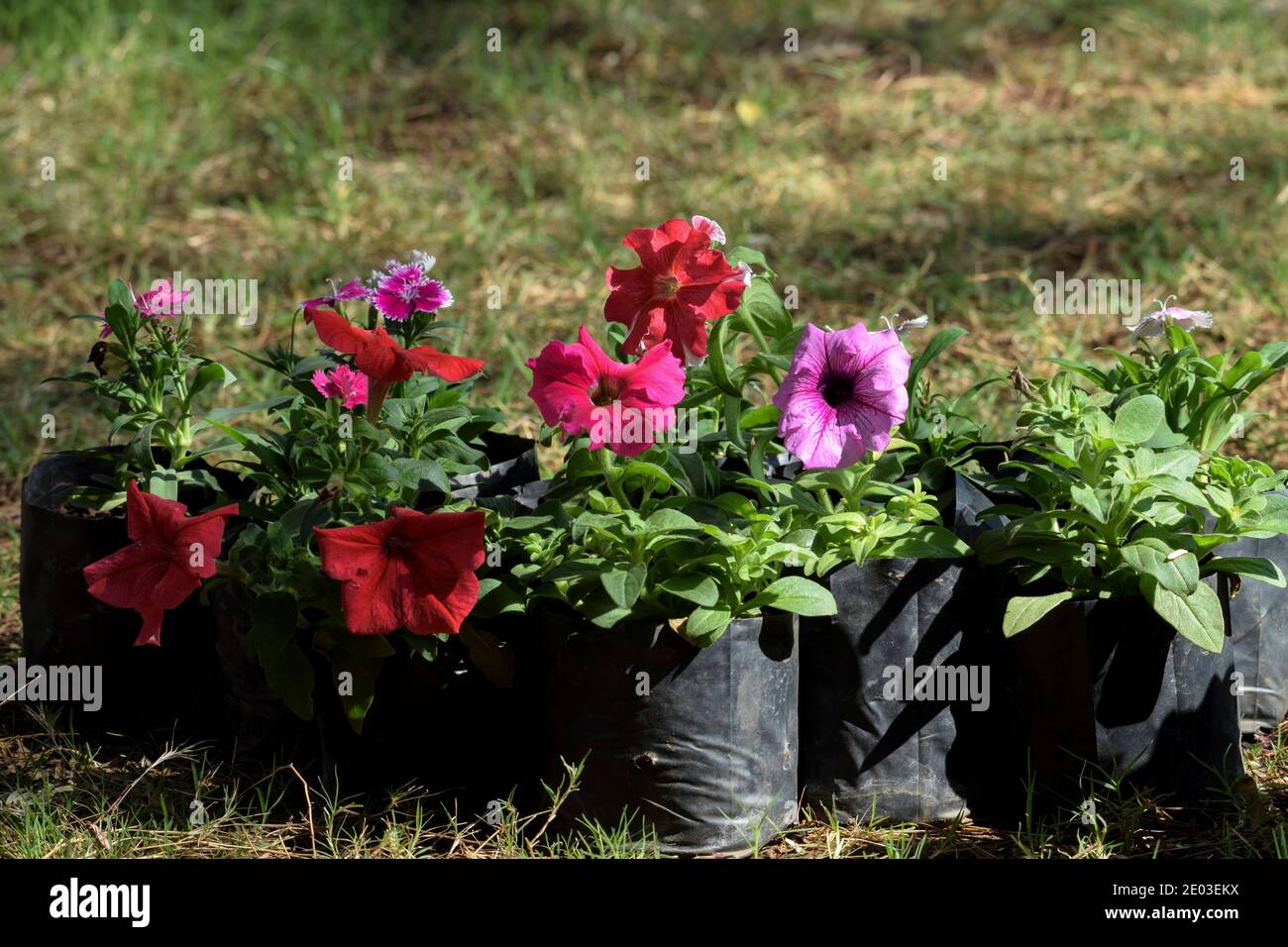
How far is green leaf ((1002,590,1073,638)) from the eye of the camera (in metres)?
2.06

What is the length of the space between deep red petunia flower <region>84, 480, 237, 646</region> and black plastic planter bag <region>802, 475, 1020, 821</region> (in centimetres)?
88

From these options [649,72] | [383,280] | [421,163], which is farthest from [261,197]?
[383,280]

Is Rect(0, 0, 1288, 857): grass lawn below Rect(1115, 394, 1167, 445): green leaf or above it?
above

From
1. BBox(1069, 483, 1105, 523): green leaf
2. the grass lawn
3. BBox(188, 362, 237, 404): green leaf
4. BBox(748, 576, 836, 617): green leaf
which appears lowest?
BBox(748, 576, 836, 617): green leaf

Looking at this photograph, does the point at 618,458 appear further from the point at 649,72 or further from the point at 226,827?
the point at 649,72

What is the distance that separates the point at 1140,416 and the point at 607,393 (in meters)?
0.80

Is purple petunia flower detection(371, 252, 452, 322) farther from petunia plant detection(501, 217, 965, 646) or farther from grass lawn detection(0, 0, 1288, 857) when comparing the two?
grass lawn detection(0, 0, 1288, 857)

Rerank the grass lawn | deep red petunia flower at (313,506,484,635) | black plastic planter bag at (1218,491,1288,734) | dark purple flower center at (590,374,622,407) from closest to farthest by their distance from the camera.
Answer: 1. deep red petunia flower at (313,506,484,635)
2. dark purple flower center at (590,374,622,407)
3. black plastic planter bag at (1218,491,1288,734)
4. the grass lawn

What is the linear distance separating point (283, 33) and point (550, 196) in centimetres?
164

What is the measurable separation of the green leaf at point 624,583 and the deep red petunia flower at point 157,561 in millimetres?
525

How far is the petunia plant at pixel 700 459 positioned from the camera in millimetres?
2006

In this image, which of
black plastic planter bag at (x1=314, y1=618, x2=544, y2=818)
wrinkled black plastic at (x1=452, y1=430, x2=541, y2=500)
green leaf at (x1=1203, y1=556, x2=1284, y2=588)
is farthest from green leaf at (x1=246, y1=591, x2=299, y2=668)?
green leaf at (x1=1203, y1=556, x2=1284, y2=588)

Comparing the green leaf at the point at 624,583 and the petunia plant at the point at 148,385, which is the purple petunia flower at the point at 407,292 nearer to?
the petunia plant at the point at 148,385

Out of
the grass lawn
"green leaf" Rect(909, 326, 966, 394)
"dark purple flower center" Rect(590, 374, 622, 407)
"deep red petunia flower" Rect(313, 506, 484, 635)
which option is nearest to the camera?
"deep red petunia flower" Rect(313, 506, 484, 635)
